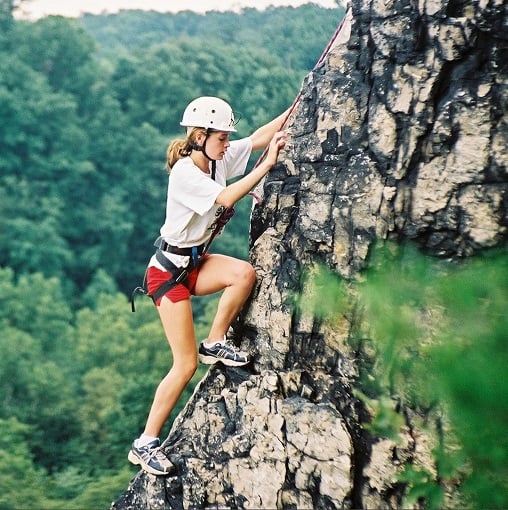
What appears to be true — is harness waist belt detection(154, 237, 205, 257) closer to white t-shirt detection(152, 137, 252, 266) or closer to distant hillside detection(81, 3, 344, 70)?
white t-shirt detection(152, 137, 252, 266)

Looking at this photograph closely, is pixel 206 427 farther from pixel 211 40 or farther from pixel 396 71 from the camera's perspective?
pixel 211 40

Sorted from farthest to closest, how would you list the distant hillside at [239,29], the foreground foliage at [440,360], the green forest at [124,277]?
the distant hillside at [239,29] → the green forest at [124,277] → the foreground foliage at [440,360]

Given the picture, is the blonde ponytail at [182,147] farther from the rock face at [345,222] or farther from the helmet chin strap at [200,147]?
Result: the rock face at [345,222]

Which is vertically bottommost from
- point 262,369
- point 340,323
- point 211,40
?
point 262,369

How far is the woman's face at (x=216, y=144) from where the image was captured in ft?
13.9

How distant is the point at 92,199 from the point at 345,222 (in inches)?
1244

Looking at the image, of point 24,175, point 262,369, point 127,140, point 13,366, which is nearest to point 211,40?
point 127,140

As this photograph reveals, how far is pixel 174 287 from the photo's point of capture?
4371 mm

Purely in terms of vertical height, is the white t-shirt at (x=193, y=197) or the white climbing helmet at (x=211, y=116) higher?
the white climbing helmet at (x=211, y=116)

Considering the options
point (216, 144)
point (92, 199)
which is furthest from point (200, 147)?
point (92, 199)

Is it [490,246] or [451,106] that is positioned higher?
[451,106]

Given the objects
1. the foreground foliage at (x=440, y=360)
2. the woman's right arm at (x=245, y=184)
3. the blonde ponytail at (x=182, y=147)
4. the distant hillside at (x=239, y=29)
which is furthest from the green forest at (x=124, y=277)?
the blonde ponytail at (x=182, y=147)

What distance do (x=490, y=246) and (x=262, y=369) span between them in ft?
4.69

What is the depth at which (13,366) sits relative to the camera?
20.5 m
